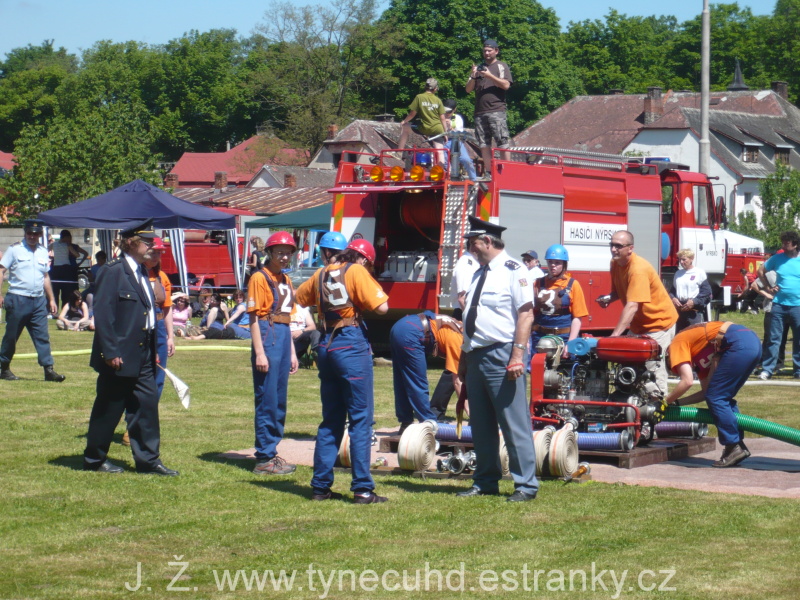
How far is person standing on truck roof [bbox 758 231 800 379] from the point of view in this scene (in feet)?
54.0

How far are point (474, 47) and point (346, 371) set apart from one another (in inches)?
2536

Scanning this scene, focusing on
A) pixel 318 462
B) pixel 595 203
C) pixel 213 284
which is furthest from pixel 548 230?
pixel 213 284

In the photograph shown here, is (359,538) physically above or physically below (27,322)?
below

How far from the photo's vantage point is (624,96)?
78438 millimetres

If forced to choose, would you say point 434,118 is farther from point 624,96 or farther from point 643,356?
point 624,96

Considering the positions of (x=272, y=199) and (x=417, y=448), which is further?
(x=272, y=199)

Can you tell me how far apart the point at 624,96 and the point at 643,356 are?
233 feet

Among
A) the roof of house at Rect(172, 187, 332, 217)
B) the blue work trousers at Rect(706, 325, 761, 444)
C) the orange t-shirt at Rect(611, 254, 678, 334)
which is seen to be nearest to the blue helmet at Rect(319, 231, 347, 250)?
the orange t-shirt at Rect(611, 254, 678, 334)

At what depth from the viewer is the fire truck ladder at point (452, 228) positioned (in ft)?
54.4

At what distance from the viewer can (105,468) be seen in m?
9.32

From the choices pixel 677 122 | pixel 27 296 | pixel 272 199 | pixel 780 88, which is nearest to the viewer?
pixel 27 296

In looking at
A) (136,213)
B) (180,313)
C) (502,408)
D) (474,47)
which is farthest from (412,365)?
(474,47)

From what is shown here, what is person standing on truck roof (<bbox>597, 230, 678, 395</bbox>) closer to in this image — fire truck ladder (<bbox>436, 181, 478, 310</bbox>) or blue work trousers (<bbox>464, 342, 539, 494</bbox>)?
blue work trousers (<bbox>464, 342, 539, 494</bbox>)

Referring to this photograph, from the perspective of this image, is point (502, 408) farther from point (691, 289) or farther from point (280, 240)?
point (691, 289)
